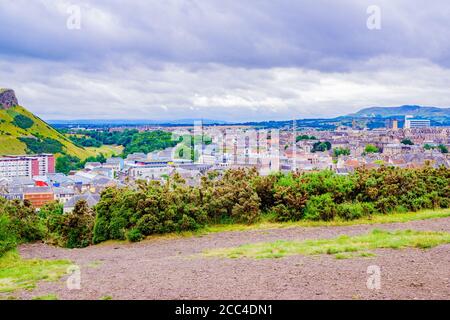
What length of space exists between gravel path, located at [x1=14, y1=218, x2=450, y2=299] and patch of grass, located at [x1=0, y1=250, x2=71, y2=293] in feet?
1.16

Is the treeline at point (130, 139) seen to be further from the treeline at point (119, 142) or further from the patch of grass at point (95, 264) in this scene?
the patch of grass at point (95, 264)

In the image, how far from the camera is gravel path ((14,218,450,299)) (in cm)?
676

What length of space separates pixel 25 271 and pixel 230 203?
5823 mm

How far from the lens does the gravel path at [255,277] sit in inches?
266

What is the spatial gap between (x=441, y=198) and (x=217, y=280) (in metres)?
9.79

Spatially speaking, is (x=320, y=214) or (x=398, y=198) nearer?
(x=320, y=214)

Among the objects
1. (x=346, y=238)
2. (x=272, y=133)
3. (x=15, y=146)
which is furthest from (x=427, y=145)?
(x=346, y=238)

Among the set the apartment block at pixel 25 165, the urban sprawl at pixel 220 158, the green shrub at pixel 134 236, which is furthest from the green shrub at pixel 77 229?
the apartment block at pixel 25 165

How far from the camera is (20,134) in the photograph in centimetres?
14775

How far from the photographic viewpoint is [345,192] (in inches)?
558

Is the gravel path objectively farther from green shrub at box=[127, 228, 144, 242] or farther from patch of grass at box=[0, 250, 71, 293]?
green shrub at box=[127, 228, 144, 242]

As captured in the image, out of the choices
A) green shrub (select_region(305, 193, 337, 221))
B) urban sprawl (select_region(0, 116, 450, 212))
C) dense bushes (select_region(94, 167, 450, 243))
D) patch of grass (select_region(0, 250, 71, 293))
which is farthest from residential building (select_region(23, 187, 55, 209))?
patch of grass (select_region(0, 250, 71, 293))

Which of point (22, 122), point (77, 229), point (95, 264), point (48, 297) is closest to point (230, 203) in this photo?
point (77, 229)
